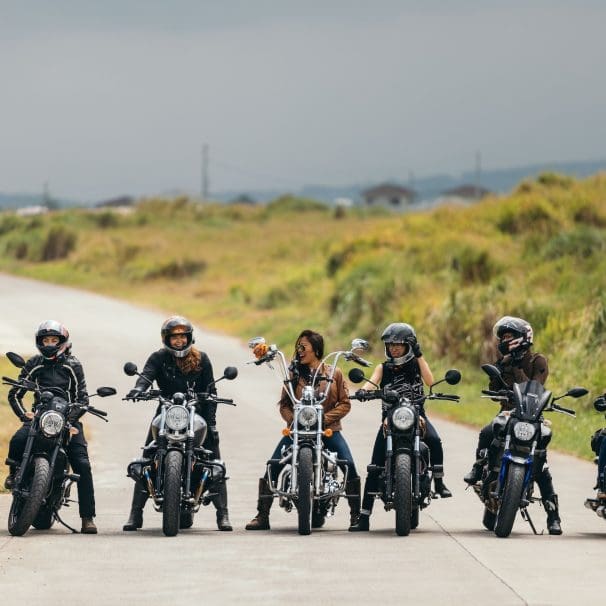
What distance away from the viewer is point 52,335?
14.1 meters

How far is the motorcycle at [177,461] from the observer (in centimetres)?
1341

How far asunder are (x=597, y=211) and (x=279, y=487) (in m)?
32.5

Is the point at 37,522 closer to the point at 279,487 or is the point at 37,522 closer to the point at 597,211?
the point at 279,487

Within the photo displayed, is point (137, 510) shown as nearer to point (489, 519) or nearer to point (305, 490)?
point (305, 490)

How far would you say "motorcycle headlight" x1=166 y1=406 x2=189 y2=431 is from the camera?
13.6 m

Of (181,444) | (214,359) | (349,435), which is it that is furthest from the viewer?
(214,359)

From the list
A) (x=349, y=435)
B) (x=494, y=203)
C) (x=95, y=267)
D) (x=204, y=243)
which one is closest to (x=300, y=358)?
(x=349, y=435)

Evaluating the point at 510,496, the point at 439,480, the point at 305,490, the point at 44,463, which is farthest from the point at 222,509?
the point at 510,496

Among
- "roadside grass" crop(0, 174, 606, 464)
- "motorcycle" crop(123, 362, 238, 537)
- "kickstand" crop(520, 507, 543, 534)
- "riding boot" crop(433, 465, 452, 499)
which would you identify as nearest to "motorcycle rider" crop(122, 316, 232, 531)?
"motorcycle" crop(123, 362, 238, 537)

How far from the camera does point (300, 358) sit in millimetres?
14203

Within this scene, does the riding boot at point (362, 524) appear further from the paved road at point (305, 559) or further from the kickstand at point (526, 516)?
the kickstand at point (526, 516)

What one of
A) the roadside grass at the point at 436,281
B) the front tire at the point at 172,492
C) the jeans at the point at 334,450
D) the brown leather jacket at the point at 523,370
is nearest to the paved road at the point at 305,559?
the front tire at the point at 172,492

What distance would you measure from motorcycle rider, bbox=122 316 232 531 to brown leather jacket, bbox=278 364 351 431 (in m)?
0.62

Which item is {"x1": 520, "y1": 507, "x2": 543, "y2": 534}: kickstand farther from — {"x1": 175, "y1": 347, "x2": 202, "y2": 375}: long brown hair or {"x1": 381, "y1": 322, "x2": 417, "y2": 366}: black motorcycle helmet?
{"x1": 175, "y1": 347, "x2": 202, "y2": 375}: long brown hair
